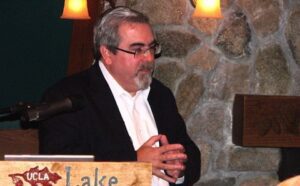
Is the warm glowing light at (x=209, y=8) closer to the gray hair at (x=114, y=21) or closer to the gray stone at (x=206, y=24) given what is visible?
the gray stone at (x=206, y=24)

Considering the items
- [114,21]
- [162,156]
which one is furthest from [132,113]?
[162,156]

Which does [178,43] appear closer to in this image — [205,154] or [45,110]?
[205,154]

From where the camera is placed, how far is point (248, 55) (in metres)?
3.95

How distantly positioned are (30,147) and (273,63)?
1472 mm

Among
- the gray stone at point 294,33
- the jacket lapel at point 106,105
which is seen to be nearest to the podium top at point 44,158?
the jacket lapel at point 106,105

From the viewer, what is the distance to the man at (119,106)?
253cm


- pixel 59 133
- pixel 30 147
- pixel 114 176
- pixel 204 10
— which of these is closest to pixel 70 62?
pixel 30 147

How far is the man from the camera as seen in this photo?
253 cm

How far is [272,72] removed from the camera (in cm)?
398

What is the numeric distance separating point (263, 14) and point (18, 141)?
61.6 inches

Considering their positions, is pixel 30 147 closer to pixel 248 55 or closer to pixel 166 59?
pixel 166 59

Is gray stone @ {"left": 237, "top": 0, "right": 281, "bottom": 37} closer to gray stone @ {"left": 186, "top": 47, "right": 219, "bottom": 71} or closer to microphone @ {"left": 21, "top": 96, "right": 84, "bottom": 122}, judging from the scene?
gray stone @ {"left": 186, "top": 47, "right": 219, "bottom": 71}

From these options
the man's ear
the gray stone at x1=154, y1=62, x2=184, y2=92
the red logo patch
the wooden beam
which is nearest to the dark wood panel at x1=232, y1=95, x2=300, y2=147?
the gray stone at x1=154, y1=62, x2=184, y2=92

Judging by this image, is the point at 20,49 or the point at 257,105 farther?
the point at 20,49
